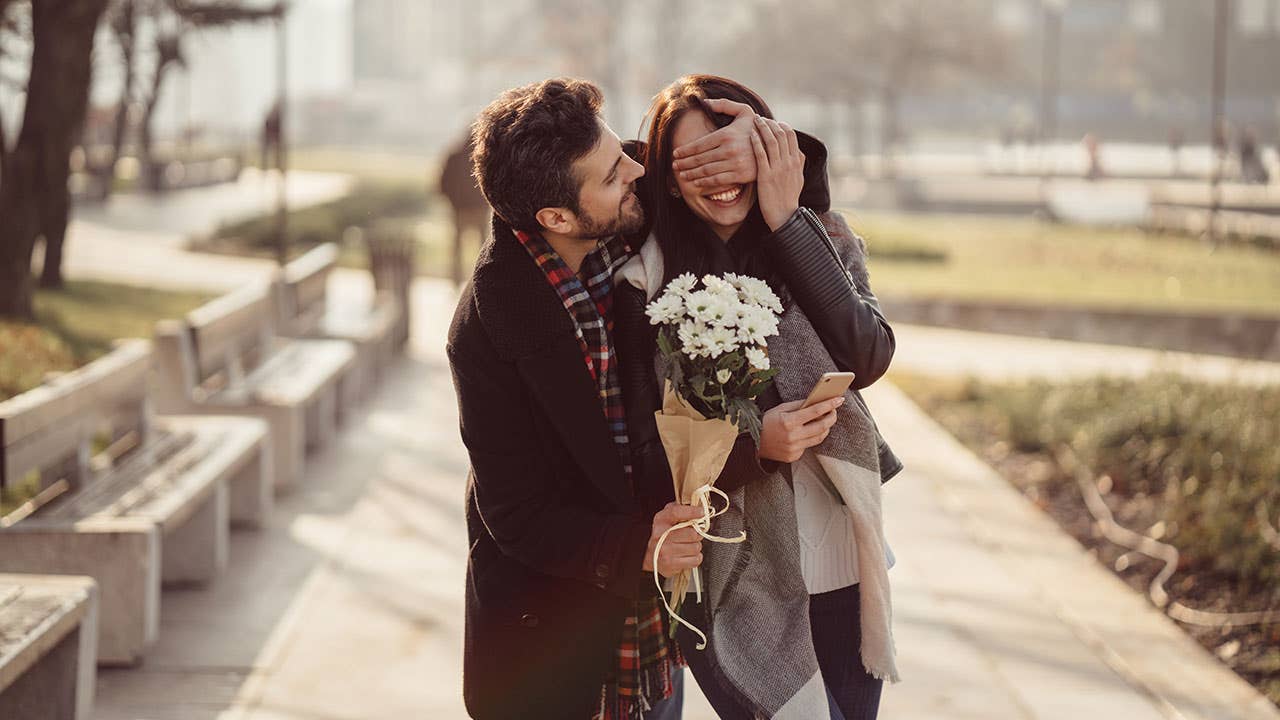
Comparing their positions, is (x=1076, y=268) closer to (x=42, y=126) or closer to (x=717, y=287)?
(x=42, y=126)

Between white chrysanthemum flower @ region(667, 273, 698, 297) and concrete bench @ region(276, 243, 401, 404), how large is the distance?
730 centimetres

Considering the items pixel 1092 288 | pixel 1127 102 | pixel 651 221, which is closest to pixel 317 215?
pixel 1092 288

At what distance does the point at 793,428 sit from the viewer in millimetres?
2391

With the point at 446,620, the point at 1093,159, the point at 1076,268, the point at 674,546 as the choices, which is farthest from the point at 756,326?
the point at 1093,159

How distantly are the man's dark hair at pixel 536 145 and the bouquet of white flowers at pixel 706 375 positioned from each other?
0.24 metres

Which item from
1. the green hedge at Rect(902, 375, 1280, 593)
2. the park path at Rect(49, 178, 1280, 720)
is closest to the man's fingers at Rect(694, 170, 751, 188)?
the park path at Rect(49, 178, 1280, 720)

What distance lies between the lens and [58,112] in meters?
11.2

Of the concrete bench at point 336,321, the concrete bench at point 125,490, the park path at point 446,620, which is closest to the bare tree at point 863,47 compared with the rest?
the concrete bench at point 336,321

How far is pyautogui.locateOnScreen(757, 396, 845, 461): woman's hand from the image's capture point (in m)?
2.39

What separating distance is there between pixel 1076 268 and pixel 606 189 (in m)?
19.5

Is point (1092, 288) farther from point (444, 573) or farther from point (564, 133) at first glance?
point (564, 133)

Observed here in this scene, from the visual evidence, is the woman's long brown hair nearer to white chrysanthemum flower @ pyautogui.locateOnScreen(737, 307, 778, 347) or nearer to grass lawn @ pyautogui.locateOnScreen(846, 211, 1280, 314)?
white chrysanthemum flower @ pyautogui.locateOnScreen(737, 307, 778, 347)

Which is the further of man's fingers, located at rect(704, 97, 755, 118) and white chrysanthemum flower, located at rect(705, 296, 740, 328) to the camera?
man's fingers, located at rect(704, 97, 755, 118)

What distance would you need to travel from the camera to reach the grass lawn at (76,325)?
25.9ft
